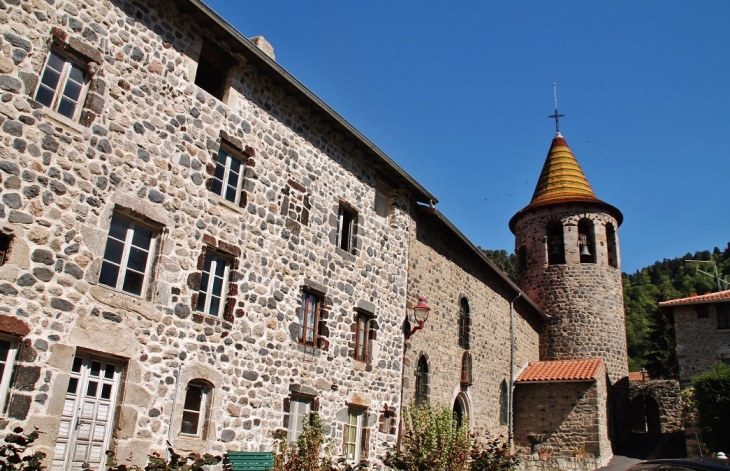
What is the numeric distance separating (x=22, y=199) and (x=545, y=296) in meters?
22.1

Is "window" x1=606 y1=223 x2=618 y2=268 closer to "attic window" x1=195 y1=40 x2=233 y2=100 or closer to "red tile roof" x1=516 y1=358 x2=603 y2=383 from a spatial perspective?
"red tile roof" x1=516 y1=358 x2=603 y2=383

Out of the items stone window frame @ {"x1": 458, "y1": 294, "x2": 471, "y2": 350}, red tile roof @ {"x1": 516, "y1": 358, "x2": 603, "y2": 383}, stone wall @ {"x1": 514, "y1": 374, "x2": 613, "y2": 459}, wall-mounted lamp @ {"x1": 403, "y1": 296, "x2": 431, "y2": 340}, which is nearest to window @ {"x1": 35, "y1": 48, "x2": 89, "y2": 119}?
wall-mounted lamp @ {"x1": 403, "y1": 296, "x2": 431, "y2": 340}

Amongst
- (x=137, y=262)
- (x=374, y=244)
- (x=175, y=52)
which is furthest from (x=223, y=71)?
(x=374, y=244)

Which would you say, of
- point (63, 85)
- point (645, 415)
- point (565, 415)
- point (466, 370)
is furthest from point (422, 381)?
point (645, 415)

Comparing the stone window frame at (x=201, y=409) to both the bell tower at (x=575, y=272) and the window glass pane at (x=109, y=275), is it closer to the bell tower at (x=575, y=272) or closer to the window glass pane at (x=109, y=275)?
the window glass pane at (x=109, y=275)

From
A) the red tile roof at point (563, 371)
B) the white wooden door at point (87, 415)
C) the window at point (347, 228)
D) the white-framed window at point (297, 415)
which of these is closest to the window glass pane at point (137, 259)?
the white wooden door at point (87, 415)

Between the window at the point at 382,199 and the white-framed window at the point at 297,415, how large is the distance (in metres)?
4.82

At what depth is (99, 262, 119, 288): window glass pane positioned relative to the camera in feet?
25.3

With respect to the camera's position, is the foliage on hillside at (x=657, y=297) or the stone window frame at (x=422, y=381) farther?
the foliage on hillside at (x=657, y=297)

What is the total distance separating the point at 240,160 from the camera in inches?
401

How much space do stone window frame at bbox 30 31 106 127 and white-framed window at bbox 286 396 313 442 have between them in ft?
18.2

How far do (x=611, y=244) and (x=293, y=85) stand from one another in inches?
775

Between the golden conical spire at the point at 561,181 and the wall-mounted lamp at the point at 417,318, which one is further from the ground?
the golden conical spire at the point at 561,181

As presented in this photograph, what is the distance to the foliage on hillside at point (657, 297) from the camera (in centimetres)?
4350
